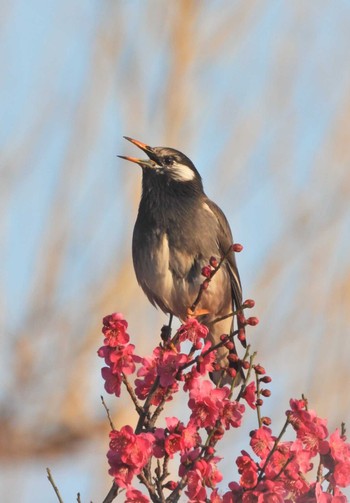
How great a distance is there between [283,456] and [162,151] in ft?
9.38

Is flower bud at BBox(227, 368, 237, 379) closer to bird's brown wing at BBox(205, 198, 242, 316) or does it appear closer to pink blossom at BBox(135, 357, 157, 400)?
pink blossom at BBox(135, 357, 157, 400)

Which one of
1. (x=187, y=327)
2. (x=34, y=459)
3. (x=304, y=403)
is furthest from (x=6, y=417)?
(x=304, y=403)

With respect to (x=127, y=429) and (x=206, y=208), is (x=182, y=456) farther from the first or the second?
(x=206, y=208)

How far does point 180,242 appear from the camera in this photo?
4930 mm

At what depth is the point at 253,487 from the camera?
269cm

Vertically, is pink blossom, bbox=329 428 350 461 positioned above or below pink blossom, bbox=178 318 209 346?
below

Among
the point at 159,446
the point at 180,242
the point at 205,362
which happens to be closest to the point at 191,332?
the point at 205,362

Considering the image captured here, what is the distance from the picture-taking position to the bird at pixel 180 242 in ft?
15.8

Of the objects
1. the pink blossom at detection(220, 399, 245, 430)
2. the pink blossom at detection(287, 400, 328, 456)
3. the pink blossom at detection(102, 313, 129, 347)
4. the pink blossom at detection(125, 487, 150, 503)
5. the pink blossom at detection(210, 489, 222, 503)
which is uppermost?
the pink blossom at detection(102, 313, 129, 347)

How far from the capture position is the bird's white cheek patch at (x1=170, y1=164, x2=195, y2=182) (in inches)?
213

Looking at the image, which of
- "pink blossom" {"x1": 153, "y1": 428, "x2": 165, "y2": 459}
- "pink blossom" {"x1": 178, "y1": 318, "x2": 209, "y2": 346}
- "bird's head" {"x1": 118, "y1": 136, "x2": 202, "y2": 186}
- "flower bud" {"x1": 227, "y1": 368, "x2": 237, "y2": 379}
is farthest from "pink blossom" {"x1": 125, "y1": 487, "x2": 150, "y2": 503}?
"bird's head" {"x1": 118, "y1": 136, "x2": 202, "y2": 186}

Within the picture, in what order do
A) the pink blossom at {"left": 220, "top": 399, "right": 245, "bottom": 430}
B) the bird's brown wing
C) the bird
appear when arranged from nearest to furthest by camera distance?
1. the pink blossom at {"left": 220, "top": 399, "right": 245, "bottom": 430}
2. the bird
3. the bird's brown wing

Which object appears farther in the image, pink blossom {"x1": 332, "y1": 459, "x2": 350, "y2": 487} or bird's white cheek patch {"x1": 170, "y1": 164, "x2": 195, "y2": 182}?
bird's white cheek patch {"x1": 170, "y1": 164, "x2": 195, "y2": 182}

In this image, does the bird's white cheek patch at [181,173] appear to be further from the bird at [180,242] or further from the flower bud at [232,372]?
the flower bud at [232,372]
